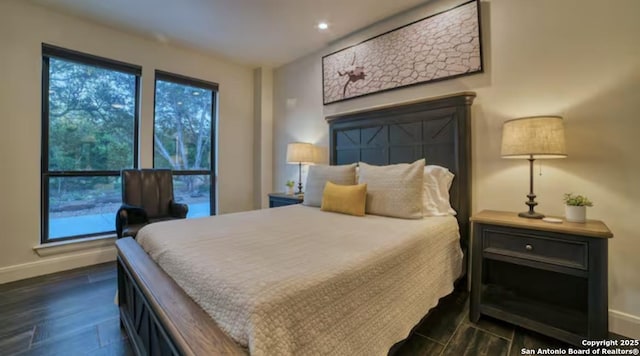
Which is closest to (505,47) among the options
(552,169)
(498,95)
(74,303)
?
(498,95)

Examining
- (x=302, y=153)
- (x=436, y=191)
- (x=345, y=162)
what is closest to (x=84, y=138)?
(x=302, y=153)

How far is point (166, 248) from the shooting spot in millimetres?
1389

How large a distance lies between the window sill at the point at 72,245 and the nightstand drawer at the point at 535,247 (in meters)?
3.90

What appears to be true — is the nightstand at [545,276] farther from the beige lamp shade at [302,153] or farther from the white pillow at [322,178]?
the beige lamp shade at [302,153]

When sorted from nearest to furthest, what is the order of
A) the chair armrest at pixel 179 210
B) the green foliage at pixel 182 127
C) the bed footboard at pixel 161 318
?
1. the bed footboard at pixel 161 318
2. the chair armrest at pixel 179 210
3. the green foliage at pixel 182 127

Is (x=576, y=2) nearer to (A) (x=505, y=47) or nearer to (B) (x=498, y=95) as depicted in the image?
(A) (x=505, y=47)

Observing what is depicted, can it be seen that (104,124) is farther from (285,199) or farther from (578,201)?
(578,201)

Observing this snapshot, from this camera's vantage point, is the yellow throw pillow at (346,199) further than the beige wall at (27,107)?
No

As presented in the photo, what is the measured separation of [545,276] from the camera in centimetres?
202

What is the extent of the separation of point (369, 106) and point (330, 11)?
105 centimetres

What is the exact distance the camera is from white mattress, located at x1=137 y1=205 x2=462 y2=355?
0.88 meters

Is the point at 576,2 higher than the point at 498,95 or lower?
higher

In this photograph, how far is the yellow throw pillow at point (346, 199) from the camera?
7.39ft

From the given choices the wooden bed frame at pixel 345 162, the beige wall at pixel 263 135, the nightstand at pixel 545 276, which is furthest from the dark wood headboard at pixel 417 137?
the beige wall at pixel 263 135
